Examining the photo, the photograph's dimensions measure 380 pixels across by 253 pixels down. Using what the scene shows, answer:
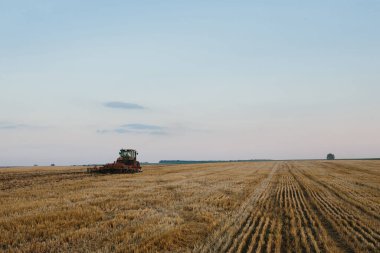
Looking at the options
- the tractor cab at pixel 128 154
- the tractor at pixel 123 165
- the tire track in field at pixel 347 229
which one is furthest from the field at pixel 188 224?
the tractor cab at pixel 128 154

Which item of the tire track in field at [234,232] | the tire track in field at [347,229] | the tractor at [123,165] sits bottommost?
the tire track in field at [347,229]

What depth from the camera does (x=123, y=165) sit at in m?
35.9

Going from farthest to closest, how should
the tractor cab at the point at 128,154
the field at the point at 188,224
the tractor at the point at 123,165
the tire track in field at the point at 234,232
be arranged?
the tractor cab at the point at 128,154, the tractor at the point at 123,165, the field at the point at 188,224, the tire track in field at the point at 234,232

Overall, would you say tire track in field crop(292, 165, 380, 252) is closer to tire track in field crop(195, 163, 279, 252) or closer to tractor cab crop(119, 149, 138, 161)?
tire track in field crop(195, 163, 279, 252)

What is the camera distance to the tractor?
3547 centimetres

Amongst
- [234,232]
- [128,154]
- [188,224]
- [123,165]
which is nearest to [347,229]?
[234,232]

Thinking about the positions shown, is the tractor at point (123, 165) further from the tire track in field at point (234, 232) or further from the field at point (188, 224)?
the tire track in field at point (234, 232)

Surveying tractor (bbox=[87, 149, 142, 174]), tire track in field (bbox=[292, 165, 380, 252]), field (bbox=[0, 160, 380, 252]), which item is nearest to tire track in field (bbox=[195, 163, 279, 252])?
field (bbox=[0, 160, 380, 252])

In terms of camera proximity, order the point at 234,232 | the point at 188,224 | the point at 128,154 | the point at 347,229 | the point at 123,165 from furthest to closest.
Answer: the point at 128,154, the point at 123,165, the point at 188,224, the point at 347,229, the point at 234,232

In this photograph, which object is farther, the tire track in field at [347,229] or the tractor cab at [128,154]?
the tractor cab at [128,154]

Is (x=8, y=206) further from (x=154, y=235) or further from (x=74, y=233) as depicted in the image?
(x=154, y=235)

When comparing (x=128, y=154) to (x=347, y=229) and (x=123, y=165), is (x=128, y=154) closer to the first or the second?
(x=123, y=165)

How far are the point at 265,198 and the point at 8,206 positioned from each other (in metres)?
11.4

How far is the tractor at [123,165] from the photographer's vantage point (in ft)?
116
